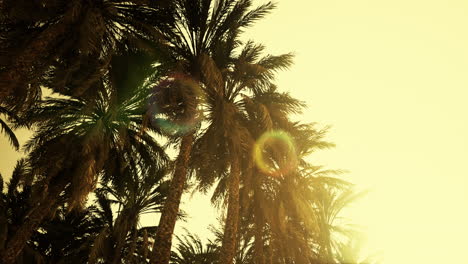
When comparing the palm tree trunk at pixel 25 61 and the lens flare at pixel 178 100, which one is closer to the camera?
the palm tree trunk at pixel 25 61

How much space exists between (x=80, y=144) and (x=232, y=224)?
6.08m

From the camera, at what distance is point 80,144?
10672 millimetres

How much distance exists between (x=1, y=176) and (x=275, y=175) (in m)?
15.2

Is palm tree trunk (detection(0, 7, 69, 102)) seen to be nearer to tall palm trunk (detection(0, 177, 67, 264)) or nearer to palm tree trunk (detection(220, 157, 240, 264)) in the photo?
tall palm trunk (detection(0, 177, 67, 264))

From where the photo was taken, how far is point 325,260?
16734mm

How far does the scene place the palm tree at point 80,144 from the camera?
9.85 metres

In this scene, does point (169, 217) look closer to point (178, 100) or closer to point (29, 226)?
point (178, 100)

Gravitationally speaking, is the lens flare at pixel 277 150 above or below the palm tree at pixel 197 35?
below

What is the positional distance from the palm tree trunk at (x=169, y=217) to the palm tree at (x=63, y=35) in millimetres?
3859

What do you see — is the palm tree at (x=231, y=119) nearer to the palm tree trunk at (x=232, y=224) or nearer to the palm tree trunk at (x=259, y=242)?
the palm tree trunk at (x=232, y=224)

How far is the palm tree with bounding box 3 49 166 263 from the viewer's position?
388 inches

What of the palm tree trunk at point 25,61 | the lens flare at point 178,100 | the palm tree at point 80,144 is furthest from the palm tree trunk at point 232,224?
the palm tree trunk at point 25,61

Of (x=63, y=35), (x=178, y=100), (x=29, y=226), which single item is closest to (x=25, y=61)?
(x=63, y=35)

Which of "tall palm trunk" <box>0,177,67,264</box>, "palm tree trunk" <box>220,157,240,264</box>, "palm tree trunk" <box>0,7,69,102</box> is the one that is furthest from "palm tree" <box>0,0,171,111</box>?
"palm tree trunk" <box>220,157,240,264</box>
